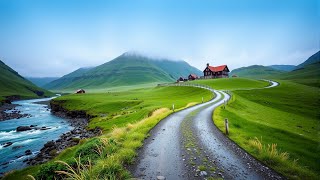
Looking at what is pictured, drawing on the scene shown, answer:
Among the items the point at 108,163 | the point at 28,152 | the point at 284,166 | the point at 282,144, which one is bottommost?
the point at 28,152

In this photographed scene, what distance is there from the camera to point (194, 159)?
551 inches

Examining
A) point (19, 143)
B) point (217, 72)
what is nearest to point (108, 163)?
point (19, 143)

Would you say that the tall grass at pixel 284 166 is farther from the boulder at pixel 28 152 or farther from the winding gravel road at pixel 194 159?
the boulder at pixel 28 152

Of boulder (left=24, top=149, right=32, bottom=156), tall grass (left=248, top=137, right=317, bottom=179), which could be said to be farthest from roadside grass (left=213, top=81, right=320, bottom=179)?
boulder (left=24, top=149, right=32, bottom=156)

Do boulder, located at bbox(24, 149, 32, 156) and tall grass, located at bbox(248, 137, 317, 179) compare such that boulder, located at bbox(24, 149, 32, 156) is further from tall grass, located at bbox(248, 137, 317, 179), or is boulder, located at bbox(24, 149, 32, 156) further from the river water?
tall grass, located at bbox(248, 137, 317, 179)

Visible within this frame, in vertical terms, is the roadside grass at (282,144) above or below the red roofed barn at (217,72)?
below

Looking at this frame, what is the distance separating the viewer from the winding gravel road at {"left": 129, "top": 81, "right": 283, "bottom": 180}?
1184cm

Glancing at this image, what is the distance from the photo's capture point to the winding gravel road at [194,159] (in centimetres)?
1184

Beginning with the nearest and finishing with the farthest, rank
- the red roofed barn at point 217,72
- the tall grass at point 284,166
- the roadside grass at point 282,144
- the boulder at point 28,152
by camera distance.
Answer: the tall grass at point 284,166 → the roadside grass at point 282,144 → the boulder at point 28,152 → the red roofed barn at point 217,72

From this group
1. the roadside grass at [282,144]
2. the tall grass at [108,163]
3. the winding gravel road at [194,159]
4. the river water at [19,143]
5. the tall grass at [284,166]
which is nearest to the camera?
the tall grass at [108,163]

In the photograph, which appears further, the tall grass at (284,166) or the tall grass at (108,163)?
the tall grass at (284,166)

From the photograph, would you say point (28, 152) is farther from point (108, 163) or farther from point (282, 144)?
point (282, 144)

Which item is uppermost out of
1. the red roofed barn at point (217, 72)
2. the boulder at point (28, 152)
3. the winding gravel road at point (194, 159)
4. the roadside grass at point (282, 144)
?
the red roofed barn at point (217, 72)

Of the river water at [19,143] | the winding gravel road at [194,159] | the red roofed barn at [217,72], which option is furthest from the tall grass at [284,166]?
the red roofed barn at [217,72]
